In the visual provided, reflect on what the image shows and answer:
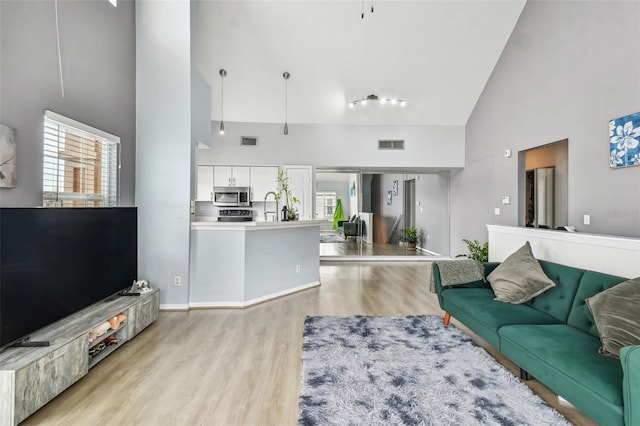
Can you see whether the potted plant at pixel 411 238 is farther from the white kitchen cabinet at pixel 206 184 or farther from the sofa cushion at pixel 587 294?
the sofa cushion at pixel 587 294

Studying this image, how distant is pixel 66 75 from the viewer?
9.23ft

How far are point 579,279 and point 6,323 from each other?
3.89 m

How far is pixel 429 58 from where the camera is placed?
5.79m

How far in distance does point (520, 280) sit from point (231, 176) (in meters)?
5.75

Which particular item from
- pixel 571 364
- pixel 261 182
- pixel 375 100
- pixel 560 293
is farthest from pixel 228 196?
pixel 571 364

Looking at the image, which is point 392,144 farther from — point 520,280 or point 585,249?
point 520,280

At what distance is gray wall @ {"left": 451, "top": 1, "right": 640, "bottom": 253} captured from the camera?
350 centimetres

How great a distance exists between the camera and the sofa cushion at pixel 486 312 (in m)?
2.45

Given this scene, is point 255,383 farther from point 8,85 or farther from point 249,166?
point 249,166

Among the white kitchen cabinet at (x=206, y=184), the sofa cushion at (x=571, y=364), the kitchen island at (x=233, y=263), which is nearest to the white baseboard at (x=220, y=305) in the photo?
the kitchen island at (x=233, y=263)

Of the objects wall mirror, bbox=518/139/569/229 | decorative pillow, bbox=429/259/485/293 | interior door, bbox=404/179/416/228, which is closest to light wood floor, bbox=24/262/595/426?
decorative pillow, bbox=429/259/485/293

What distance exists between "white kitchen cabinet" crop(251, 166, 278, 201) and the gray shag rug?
4.26 metres

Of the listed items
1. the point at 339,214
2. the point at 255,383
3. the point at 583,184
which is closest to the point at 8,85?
the point at 255,383

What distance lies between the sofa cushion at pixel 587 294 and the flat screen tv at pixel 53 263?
3.67m
